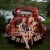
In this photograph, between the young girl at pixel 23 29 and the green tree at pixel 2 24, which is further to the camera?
the green tree at pixel 2 24

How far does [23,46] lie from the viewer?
7.36 meters

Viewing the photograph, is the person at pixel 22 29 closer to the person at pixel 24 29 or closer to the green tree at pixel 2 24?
the person at pixel 24 29

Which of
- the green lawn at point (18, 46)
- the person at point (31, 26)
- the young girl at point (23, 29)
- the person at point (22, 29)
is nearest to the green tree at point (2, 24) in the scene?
the green lawn at point (18, 46)

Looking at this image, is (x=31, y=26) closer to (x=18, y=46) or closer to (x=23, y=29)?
(x=23, y=29)

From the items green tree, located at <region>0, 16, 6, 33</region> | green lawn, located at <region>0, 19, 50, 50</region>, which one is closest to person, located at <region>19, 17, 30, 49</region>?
Answer: green lawn, located at <region>0, 19, 50, 50</region>

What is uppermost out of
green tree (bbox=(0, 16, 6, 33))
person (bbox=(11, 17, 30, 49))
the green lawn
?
person (bbox=(11, 17, 30, 49))

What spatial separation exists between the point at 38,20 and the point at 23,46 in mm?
1004

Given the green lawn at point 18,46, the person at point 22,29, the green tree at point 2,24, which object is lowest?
the green tree at point 2,24

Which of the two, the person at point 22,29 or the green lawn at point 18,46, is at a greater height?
the person at point 22,29

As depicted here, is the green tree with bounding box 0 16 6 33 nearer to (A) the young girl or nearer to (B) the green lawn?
(B) the green lawn

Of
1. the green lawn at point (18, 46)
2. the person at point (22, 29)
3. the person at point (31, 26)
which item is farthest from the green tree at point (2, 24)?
the person at point (31, 26)

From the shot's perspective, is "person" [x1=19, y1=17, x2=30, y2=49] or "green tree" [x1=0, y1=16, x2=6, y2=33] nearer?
"person" [x1=19, y1=17, x2=30, y2=49]

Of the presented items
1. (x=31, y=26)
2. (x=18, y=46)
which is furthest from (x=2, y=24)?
(x=31, y=26)

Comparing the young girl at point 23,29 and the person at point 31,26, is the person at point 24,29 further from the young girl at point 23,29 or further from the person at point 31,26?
the person at point 31,26
